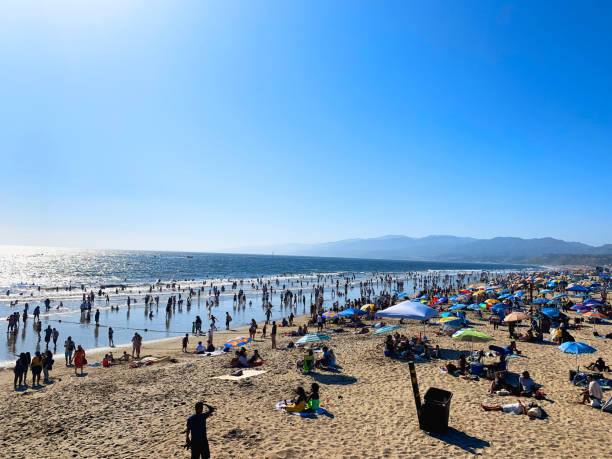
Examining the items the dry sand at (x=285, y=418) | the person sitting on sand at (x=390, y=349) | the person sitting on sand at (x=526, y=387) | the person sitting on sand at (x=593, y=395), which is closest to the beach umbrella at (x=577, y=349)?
the dry sand at (x=285, y=418)

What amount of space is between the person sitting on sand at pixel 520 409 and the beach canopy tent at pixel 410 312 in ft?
16.5

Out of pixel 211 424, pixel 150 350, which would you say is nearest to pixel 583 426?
pixel 211 424

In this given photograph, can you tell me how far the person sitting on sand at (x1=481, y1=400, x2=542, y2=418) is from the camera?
8891 millimetres

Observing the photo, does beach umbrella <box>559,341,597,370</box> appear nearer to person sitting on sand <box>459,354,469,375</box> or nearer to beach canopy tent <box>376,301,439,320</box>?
person sitting on sand <box>459,354,469,375</box>

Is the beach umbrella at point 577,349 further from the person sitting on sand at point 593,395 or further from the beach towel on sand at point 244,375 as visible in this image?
the beach towel on sand at point 244,375

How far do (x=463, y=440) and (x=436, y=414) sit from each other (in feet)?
2.31

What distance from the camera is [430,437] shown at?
7.90 meters

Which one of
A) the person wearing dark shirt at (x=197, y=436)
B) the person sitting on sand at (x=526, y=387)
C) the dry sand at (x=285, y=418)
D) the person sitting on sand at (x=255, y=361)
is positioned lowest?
the person sitting on sand at (x=255, y=361)

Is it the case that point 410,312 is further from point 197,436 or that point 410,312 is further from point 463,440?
point 197,436

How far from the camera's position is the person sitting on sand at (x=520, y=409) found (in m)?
8.89

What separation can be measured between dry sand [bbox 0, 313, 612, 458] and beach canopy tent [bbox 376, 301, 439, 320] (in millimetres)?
1828

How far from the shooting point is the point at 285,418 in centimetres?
914

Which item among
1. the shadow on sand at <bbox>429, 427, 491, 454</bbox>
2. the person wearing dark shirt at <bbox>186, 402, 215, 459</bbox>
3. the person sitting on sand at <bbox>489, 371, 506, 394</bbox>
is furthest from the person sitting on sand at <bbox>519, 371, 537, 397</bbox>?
the person wearing dark shirt at <bbox>186, 402, 215, 459</bbox>

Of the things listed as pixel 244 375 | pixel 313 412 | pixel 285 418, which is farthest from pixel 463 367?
pixel 244 375
